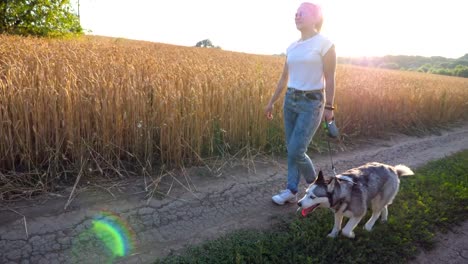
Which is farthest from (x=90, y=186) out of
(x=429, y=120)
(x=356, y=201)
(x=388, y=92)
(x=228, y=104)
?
(x=429, y=120)

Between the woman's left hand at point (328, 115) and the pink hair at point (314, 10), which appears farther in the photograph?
the woman's left hand at point (328, 115)

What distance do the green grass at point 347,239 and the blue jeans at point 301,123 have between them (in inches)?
24.0

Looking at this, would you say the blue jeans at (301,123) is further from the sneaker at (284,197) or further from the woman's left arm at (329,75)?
the sneaker at (284,197)

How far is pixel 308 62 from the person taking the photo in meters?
3.25

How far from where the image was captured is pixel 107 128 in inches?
169

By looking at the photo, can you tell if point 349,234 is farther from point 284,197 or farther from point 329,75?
point 329,75

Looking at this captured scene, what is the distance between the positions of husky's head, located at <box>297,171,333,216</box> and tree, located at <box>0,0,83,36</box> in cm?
1368

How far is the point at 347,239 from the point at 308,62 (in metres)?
1.79

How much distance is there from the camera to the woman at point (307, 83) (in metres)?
3.17

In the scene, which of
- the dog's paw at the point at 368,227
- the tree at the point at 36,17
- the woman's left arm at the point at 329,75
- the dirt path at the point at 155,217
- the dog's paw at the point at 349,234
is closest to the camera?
the dirt path at the point at 155,217

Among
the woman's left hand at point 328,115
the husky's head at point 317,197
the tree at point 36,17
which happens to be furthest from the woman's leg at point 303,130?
the tree at point 36,17

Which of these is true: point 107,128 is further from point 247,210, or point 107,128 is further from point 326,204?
point 326,204

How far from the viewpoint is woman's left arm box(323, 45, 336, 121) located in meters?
3.14

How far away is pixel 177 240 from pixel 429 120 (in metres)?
9.32
